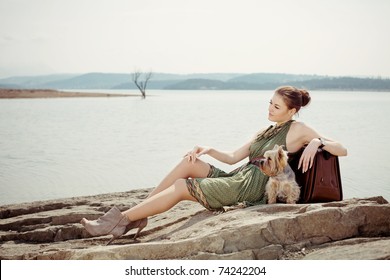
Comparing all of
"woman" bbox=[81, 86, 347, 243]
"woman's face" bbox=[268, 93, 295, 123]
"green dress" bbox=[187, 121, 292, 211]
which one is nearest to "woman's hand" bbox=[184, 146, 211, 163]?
"woman" bbox=[81, 86, 347, 243]

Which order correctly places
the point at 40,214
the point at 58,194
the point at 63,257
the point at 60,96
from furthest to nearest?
the point at 60,96 < the point at 58,194 < the point at 40,214 < the point at 63,257

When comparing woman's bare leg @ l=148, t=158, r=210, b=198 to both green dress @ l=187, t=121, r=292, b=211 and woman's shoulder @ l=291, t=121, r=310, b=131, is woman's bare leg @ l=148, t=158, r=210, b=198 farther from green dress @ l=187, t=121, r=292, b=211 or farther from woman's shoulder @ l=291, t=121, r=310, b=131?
woman's shoulder @ l=291, t=121, r=310, b=131

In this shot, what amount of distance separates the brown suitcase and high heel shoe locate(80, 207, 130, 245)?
118cm

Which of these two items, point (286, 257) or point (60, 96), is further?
point (60, 96)

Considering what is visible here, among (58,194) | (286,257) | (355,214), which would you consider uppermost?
(355,214)

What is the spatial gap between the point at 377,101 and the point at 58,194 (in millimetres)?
17007

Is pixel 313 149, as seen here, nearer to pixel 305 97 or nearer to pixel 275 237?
pixel 305 97

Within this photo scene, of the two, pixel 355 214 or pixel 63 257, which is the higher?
pixel 355 214

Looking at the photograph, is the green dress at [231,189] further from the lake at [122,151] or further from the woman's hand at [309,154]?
the lake at [122,151]

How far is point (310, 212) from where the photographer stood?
2990 mm

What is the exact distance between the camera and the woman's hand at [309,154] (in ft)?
11.1

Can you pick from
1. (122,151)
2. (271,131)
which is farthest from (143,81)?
(271,131)

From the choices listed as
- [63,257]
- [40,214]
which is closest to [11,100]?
[40,214]
